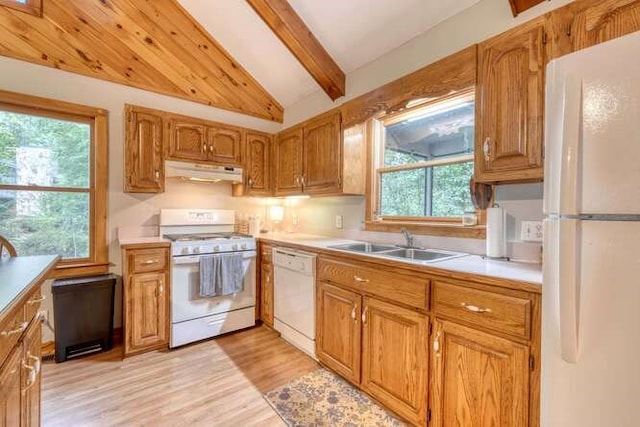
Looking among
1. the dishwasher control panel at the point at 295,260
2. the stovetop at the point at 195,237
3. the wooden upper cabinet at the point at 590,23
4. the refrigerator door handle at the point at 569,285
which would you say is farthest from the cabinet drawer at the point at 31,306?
the wooden upper cabinet at the point at 590,23

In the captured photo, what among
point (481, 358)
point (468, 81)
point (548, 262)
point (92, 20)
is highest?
point (92, 20)

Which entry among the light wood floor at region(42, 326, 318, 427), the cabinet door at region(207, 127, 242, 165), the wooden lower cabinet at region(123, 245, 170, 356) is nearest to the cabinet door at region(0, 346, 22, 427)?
the light wood floor at region(42, 326, 318, 427)

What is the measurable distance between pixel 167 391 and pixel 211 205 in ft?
6.33

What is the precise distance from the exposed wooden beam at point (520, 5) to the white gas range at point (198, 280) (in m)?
2.70

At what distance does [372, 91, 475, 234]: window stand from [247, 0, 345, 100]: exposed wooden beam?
660 millimetres

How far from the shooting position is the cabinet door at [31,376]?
1068 mm

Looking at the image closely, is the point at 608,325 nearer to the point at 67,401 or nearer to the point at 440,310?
the point at 440,310

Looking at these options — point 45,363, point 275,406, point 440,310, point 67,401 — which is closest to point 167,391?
point 67,401

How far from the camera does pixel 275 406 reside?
6.11 ft

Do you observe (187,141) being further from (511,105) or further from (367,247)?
(511,105)

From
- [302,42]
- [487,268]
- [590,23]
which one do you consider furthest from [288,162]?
[590,23]

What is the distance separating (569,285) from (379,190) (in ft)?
6.42

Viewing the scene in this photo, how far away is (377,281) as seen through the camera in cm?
183

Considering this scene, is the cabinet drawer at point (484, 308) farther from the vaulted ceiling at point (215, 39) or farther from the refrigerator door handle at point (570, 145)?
the vaulted ceiling at point (215, 39)
